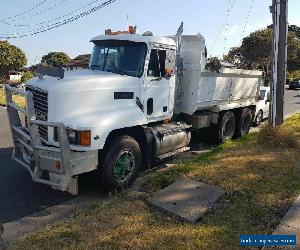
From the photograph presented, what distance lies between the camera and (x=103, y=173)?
6492 millimetres

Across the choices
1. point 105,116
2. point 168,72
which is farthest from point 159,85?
point 105,116

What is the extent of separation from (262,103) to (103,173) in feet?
34.1

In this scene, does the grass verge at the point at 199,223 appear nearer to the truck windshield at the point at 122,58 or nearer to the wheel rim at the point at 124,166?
the wheel rim at the point at 124,166

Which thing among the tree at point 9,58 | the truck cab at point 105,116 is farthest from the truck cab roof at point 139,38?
the tree at point 9,58

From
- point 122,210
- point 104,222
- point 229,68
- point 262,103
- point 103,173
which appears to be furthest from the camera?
point 262,103

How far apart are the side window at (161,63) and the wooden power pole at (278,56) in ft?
11.6

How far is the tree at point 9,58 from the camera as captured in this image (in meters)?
41.8

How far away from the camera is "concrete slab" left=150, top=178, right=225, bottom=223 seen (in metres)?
5.55

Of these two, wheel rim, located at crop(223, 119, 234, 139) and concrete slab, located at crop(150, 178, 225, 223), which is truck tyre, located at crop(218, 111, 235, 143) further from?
concrete slab, located at crop(150, 178, 225, 223)

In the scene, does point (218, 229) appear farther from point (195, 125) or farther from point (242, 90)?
point (242, 90)

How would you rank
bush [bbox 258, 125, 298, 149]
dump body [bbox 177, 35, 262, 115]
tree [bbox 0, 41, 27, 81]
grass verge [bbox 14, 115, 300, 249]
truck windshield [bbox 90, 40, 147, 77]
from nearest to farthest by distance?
grass verge [bbox 14, 115, 300, 249] < truck windshield [bbox 90, 40, 147, 77] < dump body [bbox 177, 35, 262, 115] < bush [bbox 258, 125, 298, 149] < tree [bbox 0, 41, 27, 81]

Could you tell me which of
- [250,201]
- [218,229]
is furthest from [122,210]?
[250,201]

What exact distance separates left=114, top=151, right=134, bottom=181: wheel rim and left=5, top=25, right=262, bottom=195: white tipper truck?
19 mm

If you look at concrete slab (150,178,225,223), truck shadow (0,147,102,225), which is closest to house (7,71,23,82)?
truck shadow (0,147,102,225)
